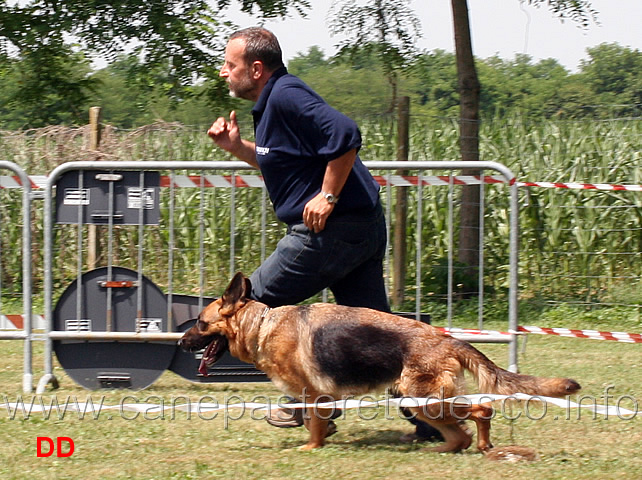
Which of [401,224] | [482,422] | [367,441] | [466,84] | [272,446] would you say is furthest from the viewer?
[466,84]

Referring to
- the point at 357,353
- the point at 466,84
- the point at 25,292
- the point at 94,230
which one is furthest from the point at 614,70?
the point at 357,353

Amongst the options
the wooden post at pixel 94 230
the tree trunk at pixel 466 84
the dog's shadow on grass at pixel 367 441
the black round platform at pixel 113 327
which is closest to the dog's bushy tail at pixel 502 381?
the dog's shadow on grass at pixel 367 441

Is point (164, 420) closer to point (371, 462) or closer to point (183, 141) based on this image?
point (371, 462)

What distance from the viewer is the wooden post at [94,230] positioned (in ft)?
28.7

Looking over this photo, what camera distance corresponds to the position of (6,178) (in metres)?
6.48

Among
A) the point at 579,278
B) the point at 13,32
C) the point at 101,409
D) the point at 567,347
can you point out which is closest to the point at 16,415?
the point at 101,409

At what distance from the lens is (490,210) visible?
11.7 m

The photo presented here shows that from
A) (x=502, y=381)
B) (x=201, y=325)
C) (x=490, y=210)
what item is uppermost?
(x=490, y=210)

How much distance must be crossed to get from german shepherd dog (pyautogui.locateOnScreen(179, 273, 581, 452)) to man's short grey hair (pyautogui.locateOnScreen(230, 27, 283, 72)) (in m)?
1.17

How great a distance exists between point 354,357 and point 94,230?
474 cm

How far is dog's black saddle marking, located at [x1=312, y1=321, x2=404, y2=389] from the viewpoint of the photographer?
4.54 metres

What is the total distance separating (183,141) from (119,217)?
5.70m

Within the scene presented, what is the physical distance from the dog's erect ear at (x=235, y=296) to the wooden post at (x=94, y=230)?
366cm

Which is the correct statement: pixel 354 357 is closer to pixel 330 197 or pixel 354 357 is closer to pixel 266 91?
pixel 330 197
